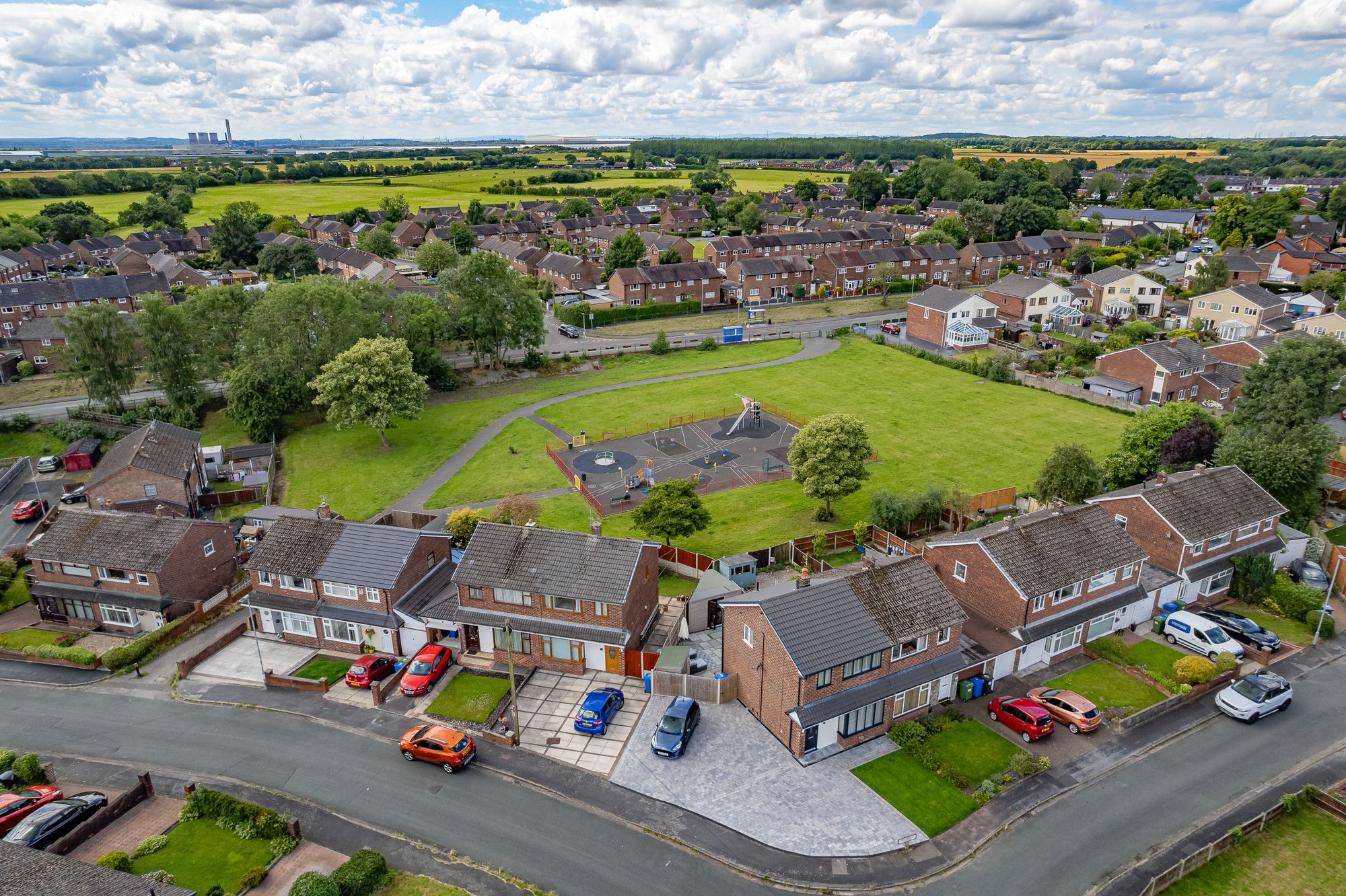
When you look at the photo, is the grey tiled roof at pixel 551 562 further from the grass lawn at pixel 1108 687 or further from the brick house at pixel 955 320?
the brick house at pixel 955 320

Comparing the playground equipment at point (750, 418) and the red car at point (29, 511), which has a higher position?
the playground equipment at point (750, 418)

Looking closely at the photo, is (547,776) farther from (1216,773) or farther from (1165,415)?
(1165,415)

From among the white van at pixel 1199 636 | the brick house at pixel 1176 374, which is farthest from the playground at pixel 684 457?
the brick house at pixel 1176 374

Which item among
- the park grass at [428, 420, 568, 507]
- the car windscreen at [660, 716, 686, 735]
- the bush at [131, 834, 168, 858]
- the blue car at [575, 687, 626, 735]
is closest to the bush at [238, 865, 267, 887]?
the bush at [131, 834, 168, 858]

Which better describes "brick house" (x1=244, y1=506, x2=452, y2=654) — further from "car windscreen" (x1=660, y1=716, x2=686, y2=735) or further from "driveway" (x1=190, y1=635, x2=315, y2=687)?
"car windscreen" (x1=660, y1=716, x2=686, y2=735)

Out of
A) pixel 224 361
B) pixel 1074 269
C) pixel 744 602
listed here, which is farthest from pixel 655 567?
pixel 1074 269
